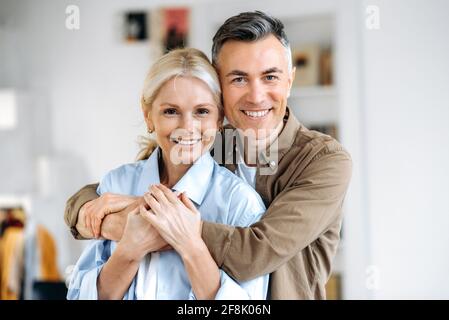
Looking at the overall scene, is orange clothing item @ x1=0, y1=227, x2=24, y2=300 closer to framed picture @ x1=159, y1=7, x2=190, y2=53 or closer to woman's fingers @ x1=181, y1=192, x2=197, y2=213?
framed picture @ x1=159, y1=7, x2=190, y2=53

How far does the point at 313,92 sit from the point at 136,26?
73 centimetres

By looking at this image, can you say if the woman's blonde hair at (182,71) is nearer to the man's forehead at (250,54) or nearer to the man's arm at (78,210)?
the man's forehead at (250,54)

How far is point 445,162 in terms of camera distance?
174 cm

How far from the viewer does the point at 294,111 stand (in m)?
2.12

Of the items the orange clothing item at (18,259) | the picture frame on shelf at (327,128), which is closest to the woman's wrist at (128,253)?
the picture frame on shelf at (327,128)

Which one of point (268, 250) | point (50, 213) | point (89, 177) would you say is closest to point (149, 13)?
point (89, 177)

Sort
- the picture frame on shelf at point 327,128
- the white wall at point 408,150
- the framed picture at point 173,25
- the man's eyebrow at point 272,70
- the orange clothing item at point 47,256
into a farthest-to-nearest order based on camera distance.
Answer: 1. the orange clothing item at point 47,256
2. the framed picture at point 173,25
3. the picture frame on shelf at point 327,128
4. the white wall at point 408,150
5. the man's eyebrow at point 272,70

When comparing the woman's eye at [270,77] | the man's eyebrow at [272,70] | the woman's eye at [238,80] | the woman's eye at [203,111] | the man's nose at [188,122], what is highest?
the man's eyebrow at [272,70]

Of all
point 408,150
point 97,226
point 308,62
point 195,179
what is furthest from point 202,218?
point 308,62

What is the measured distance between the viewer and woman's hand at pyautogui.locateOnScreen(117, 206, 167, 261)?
88cm

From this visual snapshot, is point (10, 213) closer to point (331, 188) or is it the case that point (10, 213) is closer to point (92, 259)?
point (92, 259)

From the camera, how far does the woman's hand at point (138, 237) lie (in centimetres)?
88

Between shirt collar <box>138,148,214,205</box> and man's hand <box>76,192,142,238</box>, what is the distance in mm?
60

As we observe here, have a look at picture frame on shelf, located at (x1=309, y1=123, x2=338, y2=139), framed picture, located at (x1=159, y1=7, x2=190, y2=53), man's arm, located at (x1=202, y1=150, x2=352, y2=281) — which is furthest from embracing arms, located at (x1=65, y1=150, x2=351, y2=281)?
framed picture, located at (x1=159, y1=7, x2=190, y2=53)
